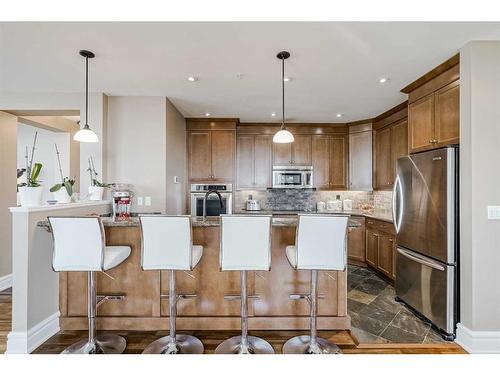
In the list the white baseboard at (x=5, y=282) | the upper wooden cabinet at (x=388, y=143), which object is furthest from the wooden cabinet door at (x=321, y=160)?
the white baseboard at (x=5, y=282)

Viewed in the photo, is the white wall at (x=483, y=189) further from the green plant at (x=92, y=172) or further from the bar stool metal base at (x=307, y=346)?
the green plant at (x=92, y=172)

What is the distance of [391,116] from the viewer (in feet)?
13.7

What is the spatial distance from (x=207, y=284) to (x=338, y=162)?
12.0 feet

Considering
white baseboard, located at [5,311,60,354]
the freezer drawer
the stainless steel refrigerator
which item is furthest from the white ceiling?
white baseboard, located at [5,311,60,354]

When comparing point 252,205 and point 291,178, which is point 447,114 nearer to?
point 291,178

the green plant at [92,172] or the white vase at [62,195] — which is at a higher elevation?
the green plant at [92,172]

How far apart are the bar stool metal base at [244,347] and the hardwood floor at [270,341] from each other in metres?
0.08

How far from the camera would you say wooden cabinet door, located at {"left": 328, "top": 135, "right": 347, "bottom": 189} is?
16.6 ft

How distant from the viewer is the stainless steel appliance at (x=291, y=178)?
4953mm

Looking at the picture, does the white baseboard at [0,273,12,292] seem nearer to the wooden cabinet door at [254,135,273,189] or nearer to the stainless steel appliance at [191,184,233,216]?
the stainless steel appliance at [191,184,233,216]

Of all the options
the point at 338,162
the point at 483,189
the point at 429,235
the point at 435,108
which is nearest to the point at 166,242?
the point at 429,235

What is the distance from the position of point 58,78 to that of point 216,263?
8.93 ft

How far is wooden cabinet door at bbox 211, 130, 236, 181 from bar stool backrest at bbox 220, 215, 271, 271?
2.89 meters
